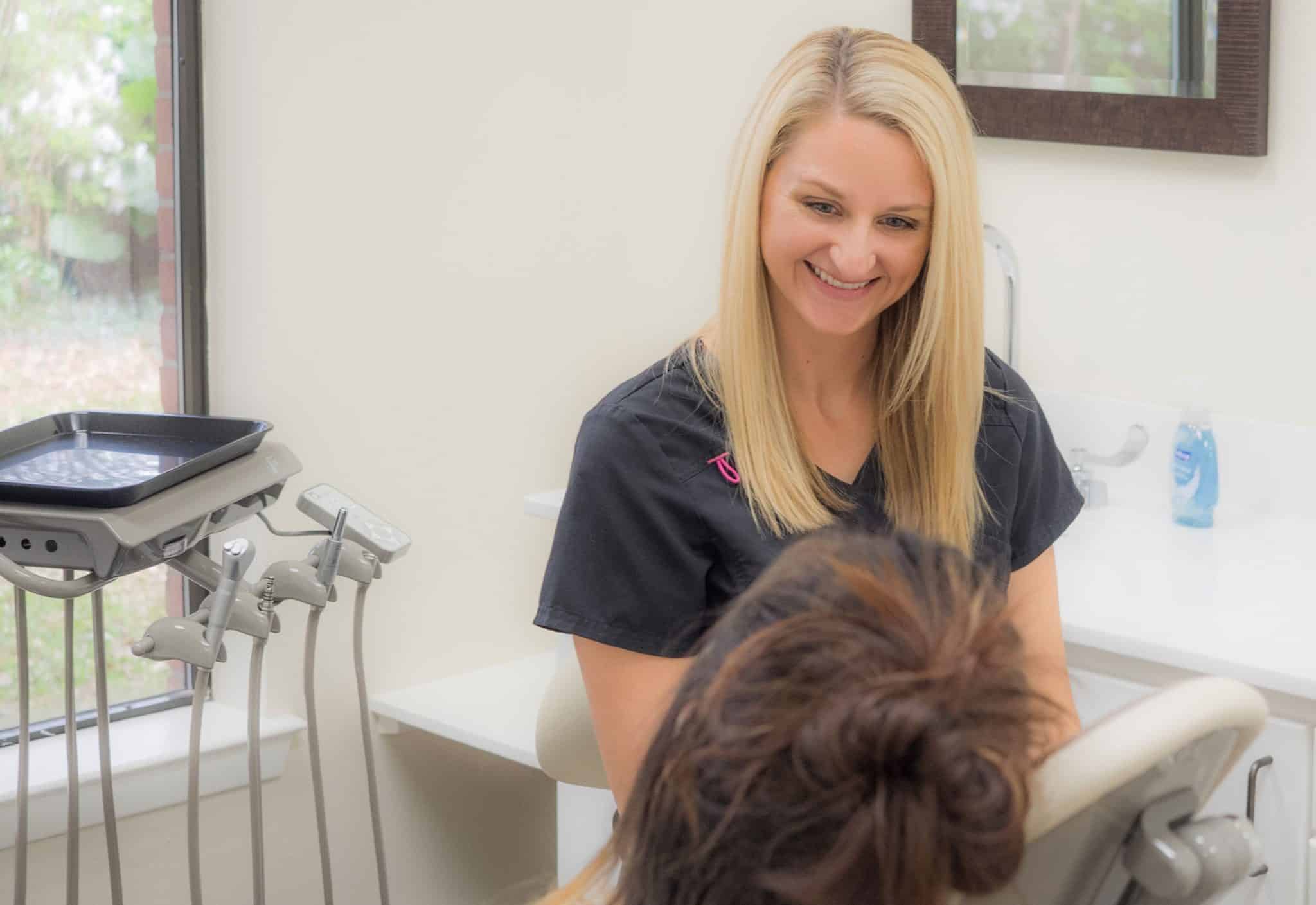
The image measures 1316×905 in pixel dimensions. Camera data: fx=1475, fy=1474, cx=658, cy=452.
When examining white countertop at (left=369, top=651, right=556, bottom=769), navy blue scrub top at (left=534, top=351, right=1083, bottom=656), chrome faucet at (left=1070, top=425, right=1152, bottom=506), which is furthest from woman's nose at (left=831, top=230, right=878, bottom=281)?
white countertop at (left=369, top=651, right=556, bottom=769)

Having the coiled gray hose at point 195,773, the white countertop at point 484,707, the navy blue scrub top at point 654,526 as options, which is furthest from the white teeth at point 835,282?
the white countertop at point 484,707

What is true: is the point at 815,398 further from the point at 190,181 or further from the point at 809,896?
the point at 190,181

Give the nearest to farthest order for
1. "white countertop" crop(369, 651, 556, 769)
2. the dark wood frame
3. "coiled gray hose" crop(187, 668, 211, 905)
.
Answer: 1. "coiled gray hose" crop(187, 668, 211, 905)
2. the dark wood frame
3. "white countertop" crop(369, 651, 556, 769)

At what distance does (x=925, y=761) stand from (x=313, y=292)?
1887mm

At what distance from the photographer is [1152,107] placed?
6.79ft

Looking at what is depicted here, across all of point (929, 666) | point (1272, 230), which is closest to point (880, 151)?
point (929, 666)

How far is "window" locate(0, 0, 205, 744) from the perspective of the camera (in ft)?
6.86

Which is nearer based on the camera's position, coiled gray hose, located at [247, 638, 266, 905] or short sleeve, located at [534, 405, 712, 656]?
short sleeve, located at [534, 405, 712, 656]

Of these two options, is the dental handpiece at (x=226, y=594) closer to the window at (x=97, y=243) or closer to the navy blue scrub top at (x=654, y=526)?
the navy blue scrub top at (x=654, y=526)

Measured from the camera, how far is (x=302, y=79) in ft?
7.34

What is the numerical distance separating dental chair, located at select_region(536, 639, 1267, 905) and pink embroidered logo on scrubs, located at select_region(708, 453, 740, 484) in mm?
648

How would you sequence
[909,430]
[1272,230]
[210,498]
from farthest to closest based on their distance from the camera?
1. [1272,230]
2. [210,498]
3. [909,430]

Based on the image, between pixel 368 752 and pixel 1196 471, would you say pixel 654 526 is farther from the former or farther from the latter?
pixel 1196 471

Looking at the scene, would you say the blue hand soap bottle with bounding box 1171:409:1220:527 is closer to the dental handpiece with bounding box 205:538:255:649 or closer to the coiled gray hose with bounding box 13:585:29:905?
the dental handpiece with bounding box 205:538:255:649
